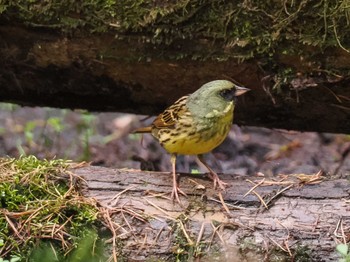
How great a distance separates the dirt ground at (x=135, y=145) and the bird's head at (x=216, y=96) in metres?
2.15

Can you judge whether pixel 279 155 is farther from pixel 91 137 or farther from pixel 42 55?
pixel 42 55

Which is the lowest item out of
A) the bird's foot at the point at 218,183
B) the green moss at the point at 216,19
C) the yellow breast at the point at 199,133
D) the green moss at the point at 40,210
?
the green moss at the point at 40,210

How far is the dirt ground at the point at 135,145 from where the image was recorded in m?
6.59

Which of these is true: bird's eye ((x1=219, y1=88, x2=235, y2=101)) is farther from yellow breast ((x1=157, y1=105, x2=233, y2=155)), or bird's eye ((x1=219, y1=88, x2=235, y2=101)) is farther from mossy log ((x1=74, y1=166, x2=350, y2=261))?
mossy log ((x1=74, y1=166, x2=350, y2=261))

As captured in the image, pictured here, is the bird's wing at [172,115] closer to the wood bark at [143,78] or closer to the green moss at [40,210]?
the wood bark at [143,78]

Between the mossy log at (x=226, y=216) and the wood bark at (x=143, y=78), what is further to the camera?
the wood bark at (x=143, y=78)

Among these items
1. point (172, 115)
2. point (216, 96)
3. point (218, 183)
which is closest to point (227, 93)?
point (216, 96)

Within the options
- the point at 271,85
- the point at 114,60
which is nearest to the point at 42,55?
the point at 114,60

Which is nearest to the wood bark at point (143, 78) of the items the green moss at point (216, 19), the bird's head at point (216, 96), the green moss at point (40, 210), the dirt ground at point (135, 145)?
the green moss at point (216, 19)

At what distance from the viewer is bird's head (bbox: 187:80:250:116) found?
4.19 metres

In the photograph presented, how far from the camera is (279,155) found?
700 cm

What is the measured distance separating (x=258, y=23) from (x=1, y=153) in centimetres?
342

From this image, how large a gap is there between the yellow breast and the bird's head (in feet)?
0.15

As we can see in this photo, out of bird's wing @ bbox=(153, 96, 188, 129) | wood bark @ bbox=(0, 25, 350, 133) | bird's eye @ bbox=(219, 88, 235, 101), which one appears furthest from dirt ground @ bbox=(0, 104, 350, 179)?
bird's eye @ bbox=(219, 88, 235, 101)
